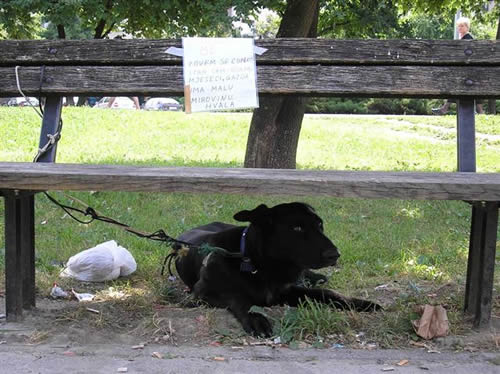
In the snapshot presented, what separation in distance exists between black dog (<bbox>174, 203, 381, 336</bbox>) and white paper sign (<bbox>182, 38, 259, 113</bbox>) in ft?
2.09

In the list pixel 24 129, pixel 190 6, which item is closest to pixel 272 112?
pixel 190 6

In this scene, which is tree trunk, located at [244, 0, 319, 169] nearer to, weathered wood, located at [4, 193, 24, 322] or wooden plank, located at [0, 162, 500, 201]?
weathered wood, located at [4, 193, 24, 322]

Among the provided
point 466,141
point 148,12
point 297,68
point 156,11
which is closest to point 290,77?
point 297,68

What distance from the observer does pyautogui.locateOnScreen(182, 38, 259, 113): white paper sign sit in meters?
3.62

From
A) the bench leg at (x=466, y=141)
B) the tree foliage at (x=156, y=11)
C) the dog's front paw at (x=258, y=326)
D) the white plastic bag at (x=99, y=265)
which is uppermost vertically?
the tree foliage at (x=156, y=11)

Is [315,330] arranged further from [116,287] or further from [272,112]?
[272,112]

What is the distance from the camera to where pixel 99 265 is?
4176 mm

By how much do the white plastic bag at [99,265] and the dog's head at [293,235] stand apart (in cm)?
115

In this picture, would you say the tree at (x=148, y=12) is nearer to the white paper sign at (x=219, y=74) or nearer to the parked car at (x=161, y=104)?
the white paper sign at (x=219, y=74)

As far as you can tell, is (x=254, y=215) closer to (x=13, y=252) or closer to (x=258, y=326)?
(x=258, y=326)

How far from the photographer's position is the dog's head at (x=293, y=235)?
339 centimetres

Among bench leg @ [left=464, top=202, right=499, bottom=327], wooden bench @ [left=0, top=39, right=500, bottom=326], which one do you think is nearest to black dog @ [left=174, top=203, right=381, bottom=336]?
bench leg @ [left=464, top=202, right=499, bottom=327]

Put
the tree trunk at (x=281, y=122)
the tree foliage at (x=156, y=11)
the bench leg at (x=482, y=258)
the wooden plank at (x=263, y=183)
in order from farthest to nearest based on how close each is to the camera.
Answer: the tree trunk at (x=281, y=122)
the tree foliage at (x=156, y=11)
the bench leg at (x=482, y=258)
the wooden plank at (x=263, y=183)

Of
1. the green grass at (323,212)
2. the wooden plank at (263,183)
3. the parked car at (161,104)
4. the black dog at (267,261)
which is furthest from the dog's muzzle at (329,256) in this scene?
the parked car at (161,104)
